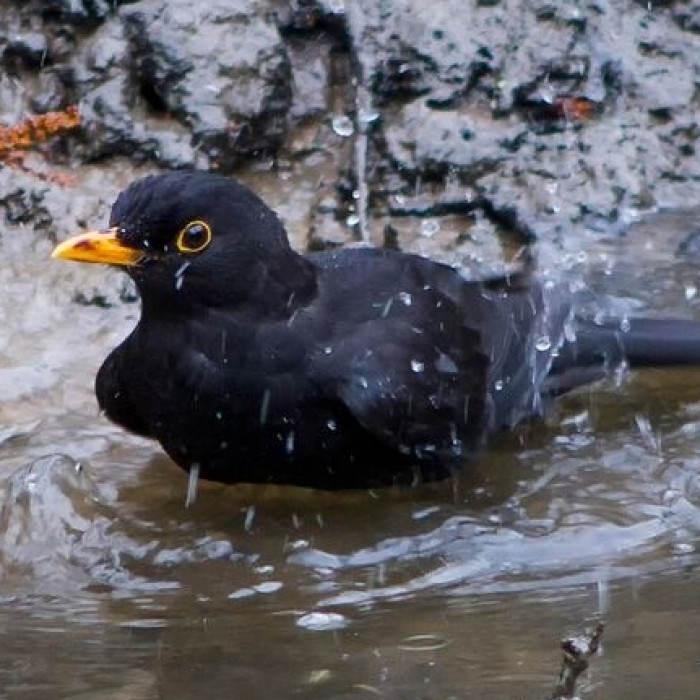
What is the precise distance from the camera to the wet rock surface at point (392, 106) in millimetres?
8141

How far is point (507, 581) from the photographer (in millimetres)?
5305

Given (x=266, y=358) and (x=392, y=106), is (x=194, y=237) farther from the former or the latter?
(x=392, y=106)

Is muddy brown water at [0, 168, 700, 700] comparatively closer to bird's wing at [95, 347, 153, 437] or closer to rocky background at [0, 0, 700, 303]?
bird's wing at [95, 347, 153, 437]

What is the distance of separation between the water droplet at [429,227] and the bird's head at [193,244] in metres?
2.04

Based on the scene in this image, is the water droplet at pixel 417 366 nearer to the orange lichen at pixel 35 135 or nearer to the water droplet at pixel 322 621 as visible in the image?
the water droplet at pixel 322 621

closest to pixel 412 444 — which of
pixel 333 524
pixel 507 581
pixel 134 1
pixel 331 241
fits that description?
pixel 333 524

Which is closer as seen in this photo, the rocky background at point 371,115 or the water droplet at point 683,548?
the water droplet at point 683,548

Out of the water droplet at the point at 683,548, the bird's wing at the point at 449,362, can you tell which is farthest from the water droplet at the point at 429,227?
the water droplet at the point at 683,548

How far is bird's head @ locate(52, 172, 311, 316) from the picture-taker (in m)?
5.74

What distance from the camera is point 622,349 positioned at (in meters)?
6.88

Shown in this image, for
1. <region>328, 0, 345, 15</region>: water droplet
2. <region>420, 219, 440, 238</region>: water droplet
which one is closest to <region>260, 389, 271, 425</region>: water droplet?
<region>420, 219, 440, 238</region>: water droplet

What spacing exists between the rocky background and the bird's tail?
1.15m

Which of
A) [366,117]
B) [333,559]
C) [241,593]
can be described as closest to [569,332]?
[333,559]

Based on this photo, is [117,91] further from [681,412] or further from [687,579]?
[687,579]
